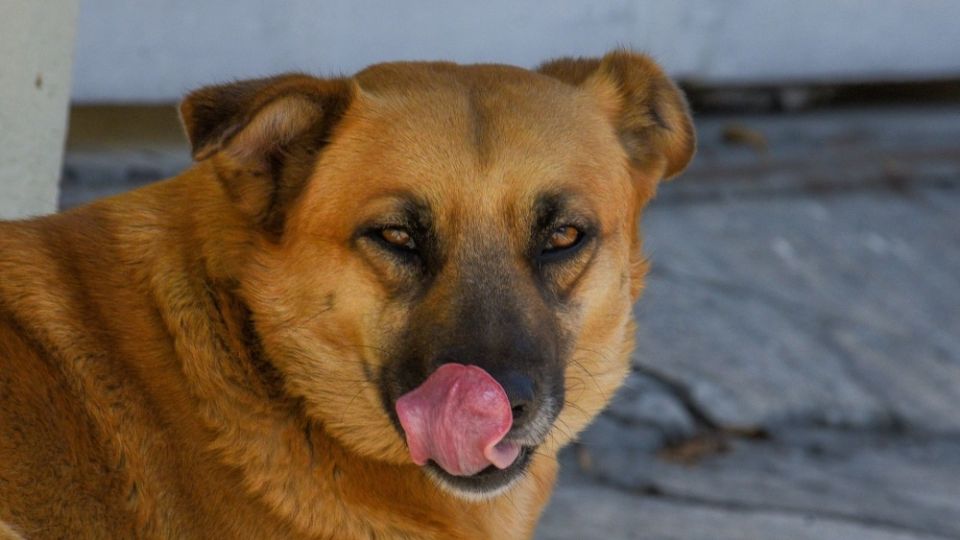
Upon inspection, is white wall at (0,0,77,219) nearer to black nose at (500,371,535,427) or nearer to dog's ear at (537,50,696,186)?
dog's ear at (537,50,696,186)

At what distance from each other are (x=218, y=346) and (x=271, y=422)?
0.66 ft

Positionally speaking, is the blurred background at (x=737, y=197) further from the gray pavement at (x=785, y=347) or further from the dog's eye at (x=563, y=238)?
the dog's eye at (x=563, y=238)

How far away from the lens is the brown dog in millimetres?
2908

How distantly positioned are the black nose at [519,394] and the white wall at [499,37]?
142 inches

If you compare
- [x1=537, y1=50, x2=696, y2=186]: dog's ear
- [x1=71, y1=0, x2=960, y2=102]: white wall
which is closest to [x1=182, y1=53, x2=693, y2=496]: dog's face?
[x1=537, y1=50, x2=696, y2=186]: dog's ear

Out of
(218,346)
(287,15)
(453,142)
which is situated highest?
(453,142)

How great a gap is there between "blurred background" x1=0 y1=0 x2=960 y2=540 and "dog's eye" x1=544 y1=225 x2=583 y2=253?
130 centimetres

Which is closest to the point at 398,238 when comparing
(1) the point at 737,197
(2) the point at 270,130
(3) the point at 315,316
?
(3) the point at 315,316

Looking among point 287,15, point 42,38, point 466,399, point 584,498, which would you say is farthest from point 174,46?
point 466,399

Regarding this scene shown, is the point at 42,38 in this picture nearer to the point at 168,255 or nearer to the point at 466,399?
the point at 168,255

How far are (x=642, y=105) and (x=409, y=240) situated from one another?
85 centimetres

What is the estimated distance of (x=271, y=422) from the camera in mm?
3078

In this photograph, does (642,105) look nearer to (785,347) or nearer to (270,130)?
(270,130)

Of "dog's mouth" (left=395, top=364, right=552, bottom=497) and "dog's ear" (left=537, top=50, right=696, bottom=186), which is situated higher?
"dog's ear" (left=537, top=50, right=696, bottom=186)
